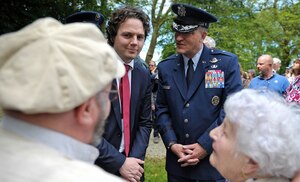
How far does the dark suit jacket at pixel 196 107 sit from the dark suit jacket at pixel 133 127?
0.22m

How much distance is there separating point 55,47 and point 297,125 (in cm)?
149

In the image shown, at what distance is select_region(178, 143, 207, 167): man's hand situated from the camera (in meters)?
3.23

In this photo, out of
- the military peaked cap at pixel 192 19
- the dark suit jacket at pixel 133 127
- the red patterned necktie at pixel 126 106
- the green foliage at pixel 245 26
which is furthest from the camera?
the green foliage at pixel 245 26

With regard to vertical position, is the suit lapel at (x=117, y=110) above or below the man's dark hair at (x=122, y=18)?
below

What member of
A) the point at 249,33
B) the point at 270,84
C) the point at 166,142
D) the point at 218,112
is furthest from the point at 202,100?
the point at 249,33

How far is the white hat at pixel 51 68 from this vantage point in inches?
46.3

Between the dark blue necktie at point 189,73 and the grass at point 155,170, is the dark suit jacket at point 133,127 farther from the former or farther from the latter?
the grass at point 155,170

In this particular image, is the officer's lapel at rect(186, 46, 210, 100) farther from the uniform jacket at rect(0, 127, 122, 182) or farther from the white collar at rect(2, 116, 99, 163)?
the uniform jacket at rect(0, 127, 122, 182)

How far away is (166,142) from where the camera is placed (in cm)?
338

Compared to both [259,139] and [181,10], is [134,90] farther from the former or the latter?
[259,139]

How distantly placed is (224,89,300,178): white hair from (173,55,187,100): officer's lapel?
115 cm

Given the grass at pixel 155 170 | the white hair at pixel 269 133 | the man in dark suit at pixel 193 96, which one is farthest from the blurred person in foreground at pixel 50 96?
the grass at pixel 155 170

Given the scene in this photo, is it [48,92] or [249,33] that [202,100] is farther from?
[249,33]

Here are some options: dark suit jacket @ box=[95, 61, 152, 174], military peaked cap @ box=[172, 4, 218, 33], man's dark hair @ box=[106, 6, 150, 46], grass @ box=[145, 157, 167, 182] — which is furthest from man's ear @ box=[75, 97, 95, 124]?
grass @ box=[145, 157, 167, 182]
